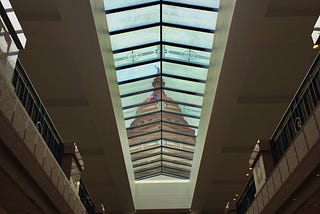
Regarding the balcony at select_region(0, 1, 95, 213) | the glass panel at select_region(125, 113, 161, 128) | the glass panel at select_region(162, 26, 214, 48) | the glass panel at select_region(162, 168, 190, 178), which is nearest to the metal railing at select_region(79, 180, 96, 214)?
the balcony at select_region(0, 1, 95, 213)

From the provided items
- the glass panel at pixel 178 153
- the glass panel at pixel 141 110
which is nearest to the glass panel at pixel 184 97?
the glass panel at pixel 141 110

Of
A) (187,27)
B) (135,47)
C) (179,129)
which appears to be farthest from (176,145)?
(187,27)

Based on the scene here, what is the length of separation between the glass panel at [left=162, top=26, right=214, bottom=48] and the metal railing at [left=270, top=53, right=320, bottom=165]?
152 inches

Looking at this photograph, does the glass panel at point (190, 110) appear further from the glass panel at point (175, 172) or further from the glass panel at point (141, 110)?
the glass panel at point (175, 172)

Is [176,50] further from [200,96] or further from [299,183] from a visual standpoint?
[299,183]

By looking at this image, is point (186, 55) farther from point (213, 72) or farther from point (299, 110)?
point (299, 110)

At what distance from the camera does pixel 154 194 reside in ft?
83.6

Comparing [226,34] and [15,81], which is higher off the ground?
[226,34]

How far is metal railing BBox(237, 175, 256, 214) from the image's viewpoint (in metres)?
13.9

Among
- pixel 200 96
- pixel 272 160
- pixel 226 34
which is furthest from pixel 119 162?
pixel 226 34

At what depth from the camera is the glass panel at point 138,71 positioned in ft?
47.7

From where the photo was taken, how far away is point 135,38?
42.4 feet

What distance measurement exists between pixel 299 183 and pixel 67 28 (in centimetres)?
673

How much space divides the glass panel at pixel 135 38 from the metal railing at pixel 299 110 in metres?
5.17
